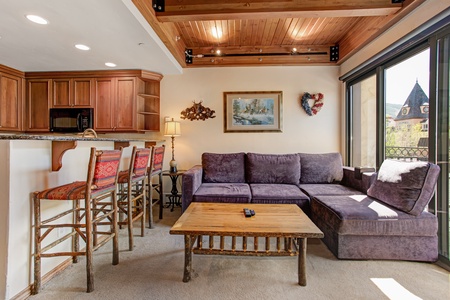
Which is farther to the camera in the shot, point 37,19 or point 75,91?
point 75,91

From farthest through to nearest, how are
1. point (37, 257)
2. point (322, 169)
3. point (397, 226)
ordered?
point (322, 169) → point (397, 226) → point (37, 257)

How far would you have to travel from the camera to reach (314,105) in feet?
12.8

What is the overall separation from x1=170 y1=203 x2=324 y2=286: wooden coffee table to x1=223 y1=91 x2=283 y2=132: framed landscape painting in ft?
6.81

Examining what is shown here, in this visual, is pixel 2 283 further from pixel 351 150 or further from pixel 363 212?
pixel 351 150

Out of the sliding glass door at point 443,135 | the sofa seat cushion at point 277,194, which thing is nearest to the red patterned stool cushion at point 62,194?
the sofa seat cushion at point 277,194

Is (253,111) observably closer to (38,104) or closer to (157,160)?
(157,160)

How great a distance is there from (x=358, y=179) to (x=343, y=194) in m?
0.41

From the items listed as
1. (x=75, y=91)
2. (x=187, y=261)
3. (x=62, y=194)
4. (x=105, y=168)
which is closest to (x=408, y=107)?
(x=187, y=261)

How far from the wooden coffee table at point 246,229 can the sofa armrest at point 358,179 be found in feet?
4.16

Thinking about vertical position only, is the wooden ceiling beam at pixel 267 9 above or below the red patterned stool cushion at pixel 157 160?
above

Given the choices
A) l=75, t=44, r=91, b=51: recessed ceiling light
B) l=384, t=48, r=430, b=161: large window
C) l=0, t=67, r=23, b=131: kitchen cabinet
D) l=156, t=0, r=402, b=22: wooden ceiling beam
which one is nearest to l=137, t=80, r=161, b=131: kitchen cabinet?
l=75, t=44, r=91, b=51: recessed ceiling light

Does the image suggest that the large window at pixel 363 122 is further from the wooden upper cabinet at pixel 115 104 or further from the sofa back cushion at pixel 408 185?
the wooden upper cabinet at pixel 115 104

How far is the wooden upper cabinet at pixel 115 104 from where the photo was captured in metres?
3.78

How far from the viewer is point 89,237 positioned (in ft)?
5.44
